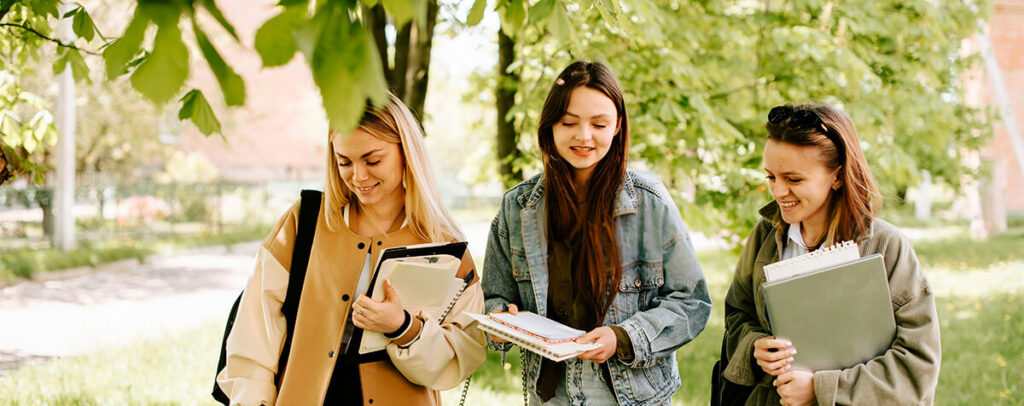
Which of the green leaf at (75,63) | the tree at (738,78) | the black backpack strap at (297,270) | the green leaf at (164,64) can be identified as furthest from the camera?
the tree at (738,78)

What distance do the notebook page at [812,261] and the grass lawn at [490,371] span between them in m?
2.80

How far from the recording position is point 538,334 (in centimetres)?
208

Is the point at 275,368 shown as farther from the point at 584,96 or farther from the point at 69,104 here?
the point at 69,104

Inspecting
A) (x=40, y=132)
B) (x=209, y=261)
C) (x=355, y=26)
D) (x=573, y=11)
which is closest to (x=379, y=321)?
(x=355, y=26)

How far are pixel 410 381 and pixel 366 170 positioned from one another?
696 millimetres

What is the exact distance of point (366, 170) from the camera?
93.0 inches

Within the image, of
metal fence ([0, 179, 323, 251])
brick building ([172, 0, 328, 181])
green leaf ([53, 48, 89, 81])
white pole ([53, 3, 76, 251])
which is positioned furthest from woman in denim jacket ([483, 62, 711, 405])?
brick building ([172, 0, 328, 181])

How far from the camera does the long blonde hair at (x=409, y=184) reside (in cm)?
239

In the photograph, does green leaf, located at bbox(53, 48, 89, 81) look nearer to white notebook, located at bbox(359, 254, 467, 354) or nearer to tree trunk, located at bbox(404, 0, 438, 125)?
white notebook, located at bbox(359, 254, 467, 354)

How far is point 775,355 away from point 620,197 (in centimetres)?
70

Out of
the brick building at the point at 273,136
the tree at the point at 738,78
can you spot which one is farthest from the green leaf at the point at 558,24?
the brick building at the point at 273,136

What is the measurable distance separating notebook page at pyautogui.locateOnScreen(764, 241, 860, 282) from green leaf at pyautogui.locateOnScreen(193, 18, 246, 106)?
4.78ft

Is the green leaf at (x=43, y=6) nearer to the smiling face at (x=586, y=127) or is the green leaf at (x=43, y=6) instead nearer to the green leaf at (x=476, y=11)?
the green leaf at (x=476, y=11)

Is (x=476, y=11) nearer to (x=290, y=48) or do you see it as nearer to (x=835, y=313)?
(x=290, y=48)
